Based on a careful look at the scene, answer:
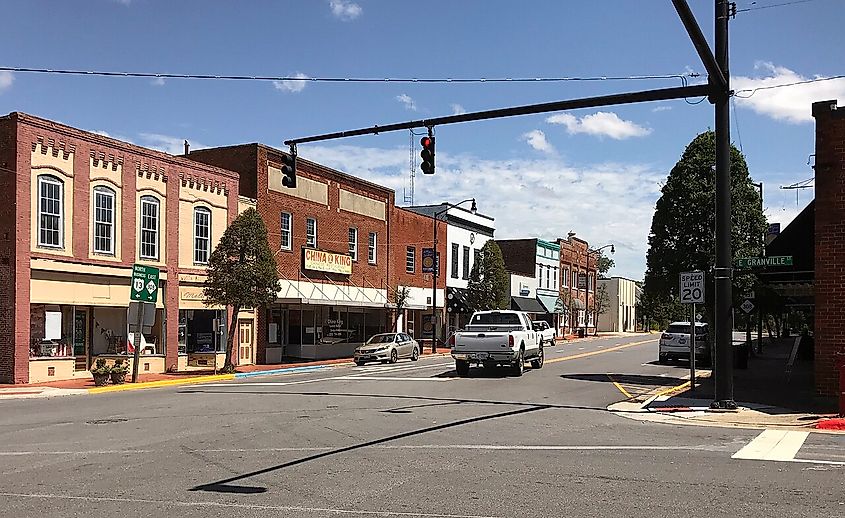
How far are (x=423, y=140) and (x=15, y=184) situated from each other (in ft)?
46.6

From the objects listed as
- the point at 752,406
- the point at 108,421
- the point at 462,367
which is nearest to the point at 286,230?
the point at 462,367

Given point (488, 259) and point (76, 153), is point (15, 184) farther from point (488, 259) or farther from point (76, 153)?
point (488, 259)

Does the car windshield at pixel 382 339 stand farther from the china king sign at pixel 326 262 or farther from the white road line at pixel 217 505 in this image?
the white road line at pixel 217 505

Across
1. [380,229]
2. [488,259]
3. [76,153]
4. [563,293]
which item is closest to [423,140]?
[76,153]

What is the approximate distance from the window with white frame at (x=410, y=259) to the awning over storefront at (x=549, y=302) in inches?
955

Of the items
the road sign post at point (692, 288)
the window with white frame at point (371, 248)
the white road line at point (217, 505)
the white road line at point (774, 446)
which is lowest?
the white road line at point (774, 446)

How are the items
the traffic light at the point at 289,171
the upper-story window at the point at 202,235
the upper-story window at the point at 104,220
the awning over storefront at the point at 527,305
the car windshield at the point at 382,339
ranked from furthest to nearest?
the awning over storefront at the point at 527,305 < the car windshield at the point at 382,339 < the upper-story window at the point at 202,235 < the upper-story window at the point at 104,220 < the traffic light at the point at 289,171

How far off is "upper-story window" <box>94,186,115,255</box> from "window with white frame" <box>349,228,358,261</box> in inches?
680

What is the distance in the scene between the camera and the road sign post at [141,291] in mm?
26891

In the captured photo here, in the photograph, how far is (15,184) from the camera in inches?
1009

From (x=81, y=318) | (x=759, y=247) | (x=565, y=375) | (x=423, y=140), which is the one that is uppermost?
(x=423, y=140)

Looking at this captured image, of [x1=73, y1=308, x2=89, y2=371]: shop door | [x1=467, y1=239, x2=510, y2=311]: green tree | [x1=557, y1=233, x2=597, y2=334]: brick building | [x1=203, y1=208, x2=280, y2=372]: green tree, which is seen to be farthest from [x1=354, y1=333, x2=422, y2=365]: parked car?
[x1=557, y1=233, x2=597, y2=334]: brick building

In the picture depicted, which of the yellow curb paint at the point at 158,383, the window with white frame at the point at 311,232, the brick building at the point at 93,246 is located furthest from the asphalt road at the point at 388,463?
the window with white frame at the point at 311,232

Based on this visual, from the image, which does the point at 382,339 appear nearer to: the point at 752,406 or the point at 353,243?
the point at 353,243
